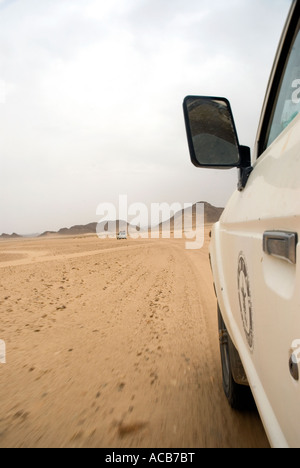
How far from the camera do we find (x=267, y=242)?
3.56 ft

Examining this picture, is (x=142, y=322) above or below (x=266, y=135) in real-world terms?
below

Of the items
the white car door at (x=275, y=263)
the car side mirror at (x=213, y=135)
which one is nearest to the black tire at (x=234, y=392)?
the white car door at (x=275, y=263)

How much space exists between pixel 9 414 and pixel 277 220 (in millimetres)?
2552

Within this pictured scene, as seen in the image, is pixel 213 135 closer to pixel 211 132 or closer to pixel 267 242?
pixel 211 132

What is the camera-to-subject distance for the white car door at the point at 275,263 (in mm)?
871

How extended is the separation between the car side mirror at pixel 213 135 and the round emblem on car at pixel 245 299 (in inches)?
20.2

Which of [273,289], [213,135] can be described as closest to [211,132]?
[213,135]

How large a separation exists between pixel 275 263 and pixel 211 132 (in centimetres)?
95

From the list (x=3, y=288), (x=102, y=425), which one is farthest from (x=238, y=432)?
(x=3, y=288)

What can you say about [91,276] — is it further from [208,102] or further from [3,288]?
[208,102]

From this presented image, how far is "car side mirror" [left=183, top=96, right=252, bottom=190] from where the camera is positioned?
171 centimetres

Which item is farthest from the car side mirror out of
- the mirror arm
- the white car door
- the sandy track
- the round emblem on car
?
the sandy track
